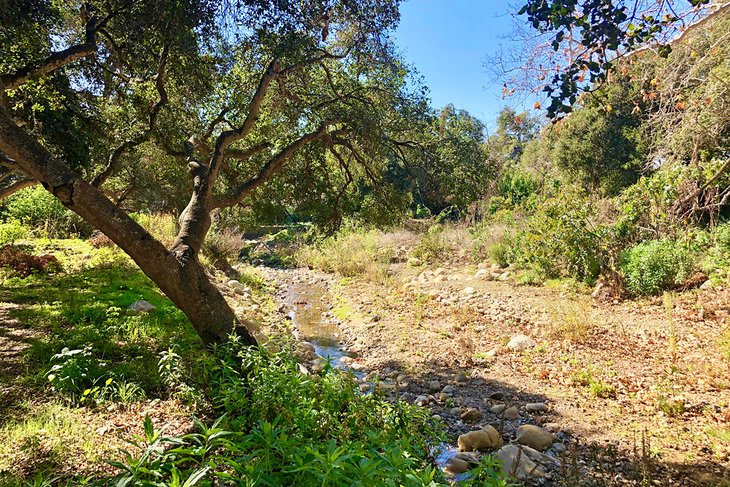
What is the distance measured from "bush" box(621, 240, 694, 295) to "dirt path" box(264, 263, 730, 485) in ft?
1.38

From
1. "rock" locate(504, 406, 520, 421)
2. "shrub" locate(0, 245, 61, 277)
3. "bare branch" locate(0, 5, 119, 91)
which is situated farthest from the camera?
"shrub" locate(0, 245, 61, 277)

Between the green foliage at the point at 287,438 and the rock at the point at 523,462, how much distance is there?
0.70m

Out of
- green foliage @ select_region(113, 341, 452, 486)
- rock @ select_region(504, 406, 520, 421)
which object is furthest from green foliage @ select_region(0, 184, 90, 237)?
rock @ select_region(504, 406, 520, 421)

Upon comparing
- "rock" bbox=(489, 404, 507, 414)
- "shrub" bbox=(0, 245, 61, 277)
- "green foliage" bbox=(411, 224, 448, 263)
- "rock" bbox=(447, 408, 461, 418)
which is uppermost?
"green foliage" bbox=(411, 224, 448, 263)

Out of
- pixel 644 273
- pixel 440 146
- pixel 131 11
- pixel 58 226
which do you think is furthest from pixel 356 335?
pixel 58 226

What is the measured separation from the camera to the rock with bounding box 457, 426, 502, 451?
13.5ft

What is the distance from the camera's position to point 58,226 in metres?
12.1

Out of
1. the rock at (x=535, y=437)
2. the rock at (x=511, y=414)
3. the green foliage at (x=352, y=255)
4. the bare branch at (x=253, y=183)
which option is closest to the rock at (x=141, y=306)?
the bare branch at (x=253, y=183)

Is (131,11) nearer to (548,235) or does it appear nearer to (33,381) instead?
(33,381)

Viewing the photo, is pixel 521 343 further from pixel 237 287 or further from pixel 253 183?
pixel 237 287

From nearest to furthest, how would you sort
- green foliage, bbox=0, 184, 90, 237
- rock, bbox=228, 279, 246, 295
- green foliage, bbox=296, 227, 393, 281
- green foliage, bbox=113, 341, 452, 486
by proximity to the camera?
1. green foliage, bbox=113, 341, 452, 486
2. rock, bbox=228, 279, 246, 295
3. green foliage, bbox=0, 184, 90, 237
4. green foliage, bbox=296, 227, 393, 281

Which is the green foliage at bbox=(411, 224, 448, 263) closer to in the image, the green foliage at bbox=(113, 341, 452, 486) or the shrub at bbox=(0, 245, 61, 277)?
the shrub at bbox=(0, 245, 61, 277)

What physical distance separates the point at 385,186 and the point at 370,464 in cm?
609

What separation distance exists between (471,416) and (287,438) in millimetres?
3042
